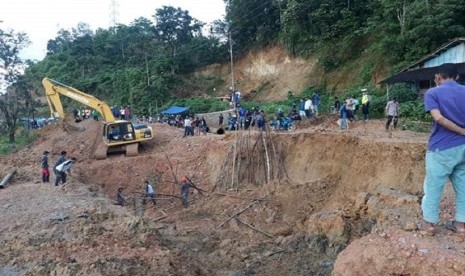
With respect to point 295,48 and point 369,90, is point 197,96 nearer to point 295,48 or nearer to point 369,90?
point 295,48

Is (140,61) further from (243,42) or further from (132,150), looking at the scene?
(132,150)

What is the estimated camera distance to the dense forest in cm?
2425

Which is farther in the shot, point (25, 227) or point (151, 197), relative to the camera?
point (151, 197)

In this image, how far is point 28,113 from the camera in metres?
34.5

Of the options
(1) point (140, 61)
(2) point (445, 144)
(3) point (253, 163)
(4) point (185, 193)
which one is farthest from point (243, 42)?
(2) point (445, 144)

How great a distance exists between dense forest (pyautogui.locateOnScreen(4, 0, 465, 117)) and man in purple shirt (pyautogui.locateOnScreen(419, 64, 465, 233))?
66.1ft

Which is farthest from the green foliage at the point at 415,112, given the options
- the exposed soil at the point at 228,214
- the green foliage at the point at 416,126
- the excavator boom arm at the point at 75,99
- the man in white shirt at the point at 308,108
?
the excavator boom arm at the point at 75,99

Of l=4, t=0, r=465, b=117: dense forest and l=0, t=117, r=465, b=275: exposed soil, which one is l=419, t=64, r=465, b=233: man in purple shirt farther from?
l=4, t=0, r=465, b=117: dense forest

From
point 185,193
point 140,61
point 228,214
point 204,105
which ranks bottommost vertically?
point 228,214

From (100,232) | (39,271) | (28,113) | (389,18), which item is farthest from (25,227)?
(28,113)

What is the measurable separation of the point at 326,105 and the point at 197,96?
19712 millimetres

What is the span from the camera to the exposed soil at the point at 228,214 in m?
7.60

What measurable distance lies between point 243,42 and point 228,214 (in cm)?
3084

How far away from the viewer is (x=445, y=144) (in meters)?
4.64
